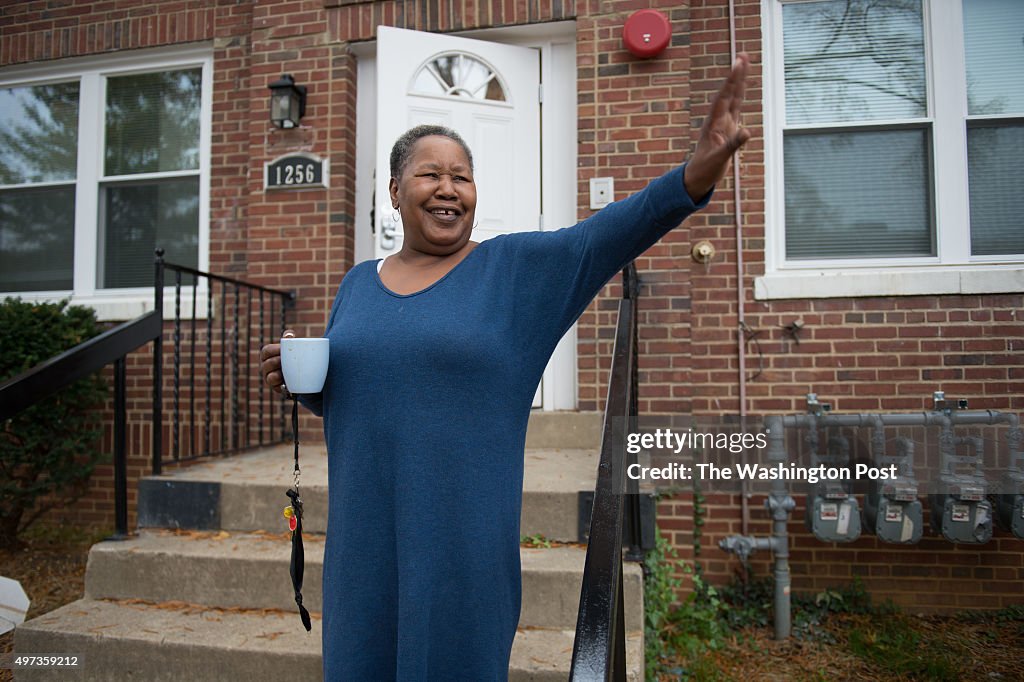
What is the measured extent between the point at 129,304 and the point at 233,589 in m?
2.51

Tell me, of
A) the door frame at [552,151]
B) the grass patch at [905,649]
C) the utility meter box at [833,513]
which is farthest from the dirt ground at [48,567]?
the grass patch at [905,649]

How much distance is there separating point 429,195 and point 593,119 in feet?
8.01

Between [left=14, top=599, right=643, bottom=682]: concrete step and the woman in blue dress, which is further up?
the woman in blue dress

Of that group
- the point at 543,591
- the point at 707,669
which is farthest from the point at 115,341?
the point at 707,669

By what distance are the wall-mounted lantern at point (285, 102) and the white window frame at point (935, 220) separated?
2692 millimetres

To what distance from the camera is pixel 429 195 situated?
148cm

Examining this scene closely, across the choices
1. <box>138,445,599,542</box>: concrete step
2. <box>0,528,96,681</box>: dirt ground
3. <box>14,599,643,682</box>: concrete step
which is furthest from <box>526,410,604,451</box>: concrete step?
<box>0,528,96,681</box>: dirt ground

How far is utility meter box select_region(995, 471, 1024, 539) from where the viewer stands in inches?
120

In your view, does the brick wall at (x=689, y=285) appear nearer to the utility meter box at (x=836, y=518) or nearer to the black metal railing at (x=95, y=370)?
the utility meter box at (x=836, y=518)

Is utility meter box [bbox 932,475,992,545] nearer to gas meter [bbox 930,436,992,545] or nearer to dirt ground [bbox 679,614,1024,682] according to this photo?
gas meter [bbox 930,436,992,545]

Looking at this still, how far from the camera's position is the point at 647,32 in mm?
3539

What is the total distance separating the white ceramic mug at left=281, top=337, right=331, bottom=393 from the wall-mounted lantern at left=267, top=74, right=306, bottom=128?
2.93 metres

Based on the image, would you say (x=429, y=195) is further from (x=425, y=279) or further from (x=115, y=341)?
(x=115, y=341)

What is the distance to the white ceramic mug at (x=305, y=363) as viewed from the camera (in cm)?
138
